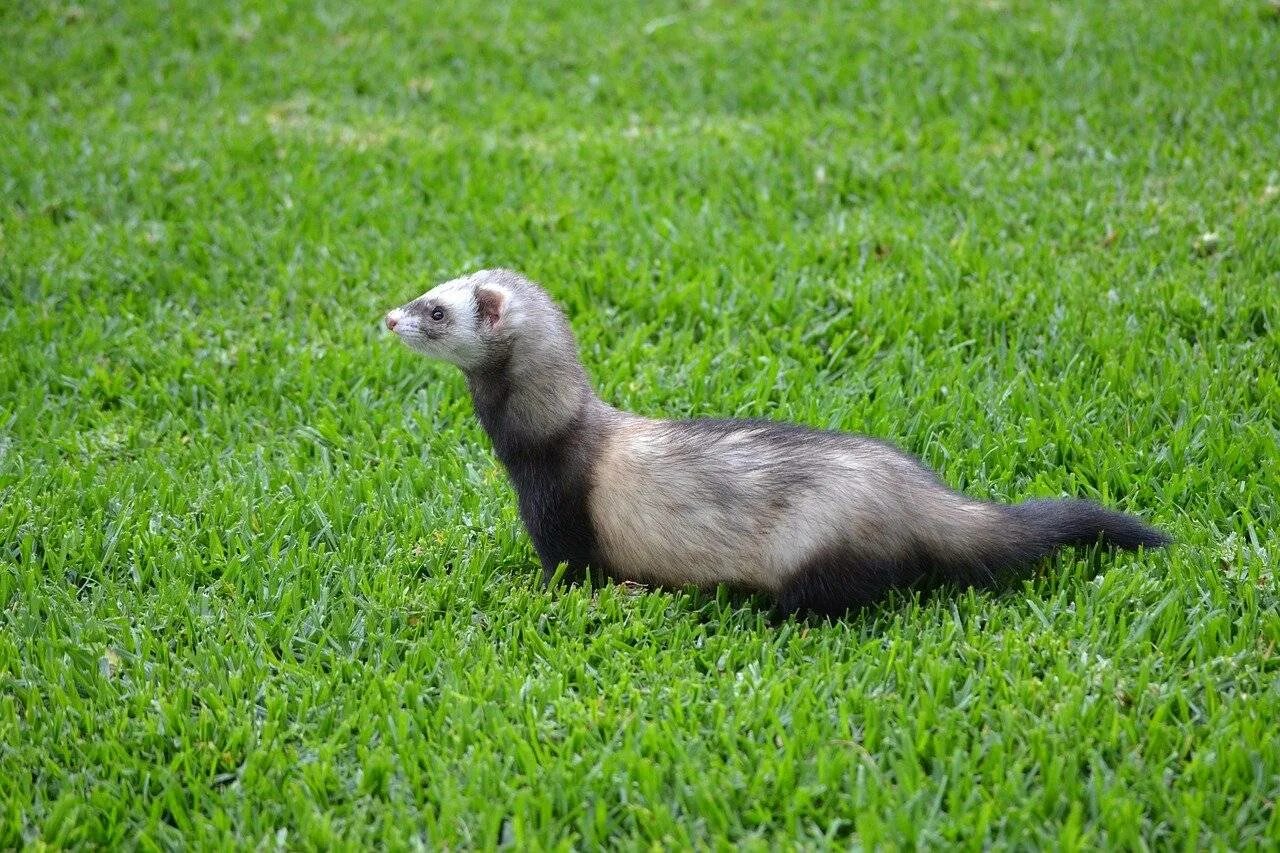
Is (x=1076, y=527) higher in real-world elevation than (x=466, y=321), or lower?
lower

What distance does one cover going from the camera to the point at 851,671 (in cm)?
340

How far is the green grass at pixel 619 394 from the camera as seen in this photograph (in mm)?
3105

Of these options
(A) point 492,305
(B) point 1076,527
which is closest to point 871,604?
(B) point 1076,527

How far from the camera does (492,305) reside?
391 centimetres

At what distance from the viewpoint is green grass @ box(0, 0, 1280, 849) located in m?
3.11

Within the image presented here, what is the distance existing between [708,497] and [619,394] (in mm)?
1443

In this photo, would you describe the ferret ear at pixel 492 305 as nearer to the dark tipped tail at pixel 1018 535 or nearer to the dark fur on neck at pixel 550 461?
the dark fur on neck at pixel 550 461

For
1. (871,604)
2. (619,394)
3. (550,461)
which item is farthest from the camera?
(619,394)

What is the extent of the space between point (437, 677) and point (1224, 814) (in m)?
1.95

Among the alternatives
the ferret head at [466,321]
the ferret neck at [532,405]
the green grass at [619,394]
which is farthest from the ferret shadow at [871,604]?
the ferret head at [466,321]

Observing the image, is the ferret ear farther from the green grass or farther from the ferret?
the green grass

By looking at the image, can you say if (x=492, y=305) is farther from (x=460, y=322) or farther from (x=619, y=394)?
(x=619, y=394)

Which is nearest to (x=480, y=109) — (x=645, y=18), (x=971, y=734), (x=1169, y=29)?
(x=645, y=18)

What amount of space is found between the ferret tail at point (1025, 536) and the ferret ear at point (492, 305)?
144cm
